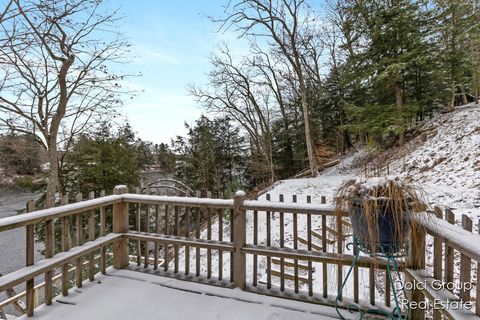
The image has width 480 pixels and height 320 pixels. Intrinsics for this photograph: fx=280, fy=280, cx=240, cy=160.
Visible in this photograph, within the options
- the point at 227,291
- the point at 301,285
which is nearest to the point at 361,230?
the point at 227,291

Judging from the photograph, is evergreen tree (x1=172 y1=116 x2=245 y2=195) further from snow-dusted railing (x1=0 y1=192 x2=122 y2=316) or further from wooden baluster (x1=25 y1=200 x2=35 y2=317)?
wooden baluster (x1=25 y1=200 x2=35 y2=317)

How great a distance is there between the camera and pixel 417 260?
2133mm

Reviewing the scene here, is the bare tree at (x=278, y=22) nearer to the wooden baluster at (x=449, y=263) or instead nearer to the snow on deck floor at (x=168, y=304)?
the snow on deck floor at (x=168, y=304)

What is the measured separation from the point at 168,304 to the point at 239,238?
0.86 meters

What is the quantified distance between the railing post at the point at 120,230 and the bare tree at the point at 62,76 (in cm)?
604

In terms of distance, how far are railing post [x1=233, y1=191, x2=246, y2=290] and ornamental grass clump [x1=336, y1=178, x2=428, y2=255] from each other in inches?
44.0

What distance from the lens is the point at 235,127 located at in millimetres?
20453

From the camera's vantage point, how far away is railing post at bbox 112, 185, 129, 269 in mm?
3235

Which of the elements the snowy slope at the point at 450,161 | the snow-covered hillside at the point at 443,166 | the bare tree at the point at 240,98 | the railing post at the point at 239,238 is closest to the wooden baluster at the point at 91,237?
the railing post at the point at 239,238

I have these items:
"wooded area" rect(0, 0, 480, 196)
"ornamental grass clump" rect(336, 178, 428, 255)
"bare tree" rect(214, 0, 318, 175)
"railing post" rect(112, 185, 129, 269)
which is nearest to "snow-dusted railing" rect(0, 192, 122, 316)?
"railing post" rect(112, 185, 129, 269)

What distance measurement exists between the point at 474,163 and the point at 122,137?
12519mm

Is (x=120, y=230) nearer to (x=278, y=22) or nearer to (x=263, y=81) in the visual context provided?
(x=278, y=22)

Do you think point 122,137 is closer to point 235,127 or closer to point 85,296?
point 235,127

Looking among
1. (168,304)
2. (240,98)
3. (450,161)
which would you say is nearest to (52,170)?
(168,304)
